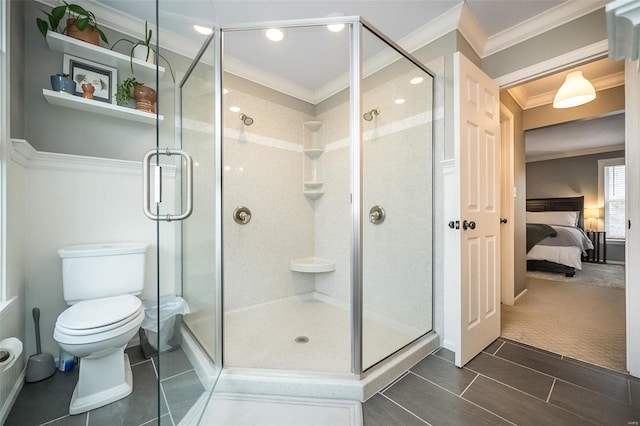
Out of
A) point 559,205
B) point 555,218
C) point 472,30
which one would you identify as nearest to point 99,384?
point 472,30

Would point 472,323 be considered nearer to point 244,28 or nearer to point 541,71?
point 541,71

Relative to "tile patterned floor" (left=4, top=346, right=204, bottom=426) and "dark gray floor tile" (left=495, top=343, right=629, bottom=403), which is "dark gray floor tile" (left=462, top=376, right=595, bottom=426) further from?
"tile patterned floor" (left=4, top=346, right=204, bottom=426)

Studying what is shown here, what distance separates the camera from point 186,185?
4.64ft

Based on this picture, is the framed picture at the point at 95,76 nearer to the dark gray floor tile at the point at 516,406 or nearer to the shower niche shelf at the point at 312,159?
the shower niche shelf at the point at 312,159

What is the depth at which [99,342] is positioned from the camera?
1.27 metres

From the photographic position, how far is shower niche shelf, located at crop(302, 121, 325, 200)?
2.84 m

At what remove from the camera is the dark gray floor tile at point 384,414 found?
124 centimetres

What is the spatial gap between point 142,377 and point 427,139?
246cm

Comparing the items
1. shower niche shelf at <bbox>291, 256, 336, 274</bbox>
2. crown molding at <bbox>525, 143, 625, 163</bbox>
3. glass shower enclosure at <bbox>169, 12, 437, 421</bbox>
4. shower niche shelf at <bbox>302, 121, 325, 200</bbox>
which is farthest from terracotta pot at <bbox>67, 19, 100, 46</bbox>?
crown molding at <bbox>525, 143, 625, 163</bbox>

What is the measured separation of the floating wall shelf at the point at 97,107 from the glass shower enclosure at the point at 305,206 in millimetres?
451

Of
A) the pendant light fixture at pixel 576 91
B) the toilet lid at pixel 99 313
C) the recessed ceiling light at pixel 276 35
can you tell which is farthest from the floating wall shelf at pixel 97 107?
the pendant light fixture at pixel 576 91

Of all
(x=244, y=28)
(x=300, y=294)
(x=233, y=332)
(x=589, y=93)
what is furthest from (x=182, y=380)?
(x=589, y=93)

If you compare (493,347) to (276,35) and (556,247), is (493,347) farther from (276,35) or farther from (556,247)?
(556,247)

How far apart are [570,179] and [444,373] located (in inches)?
252
